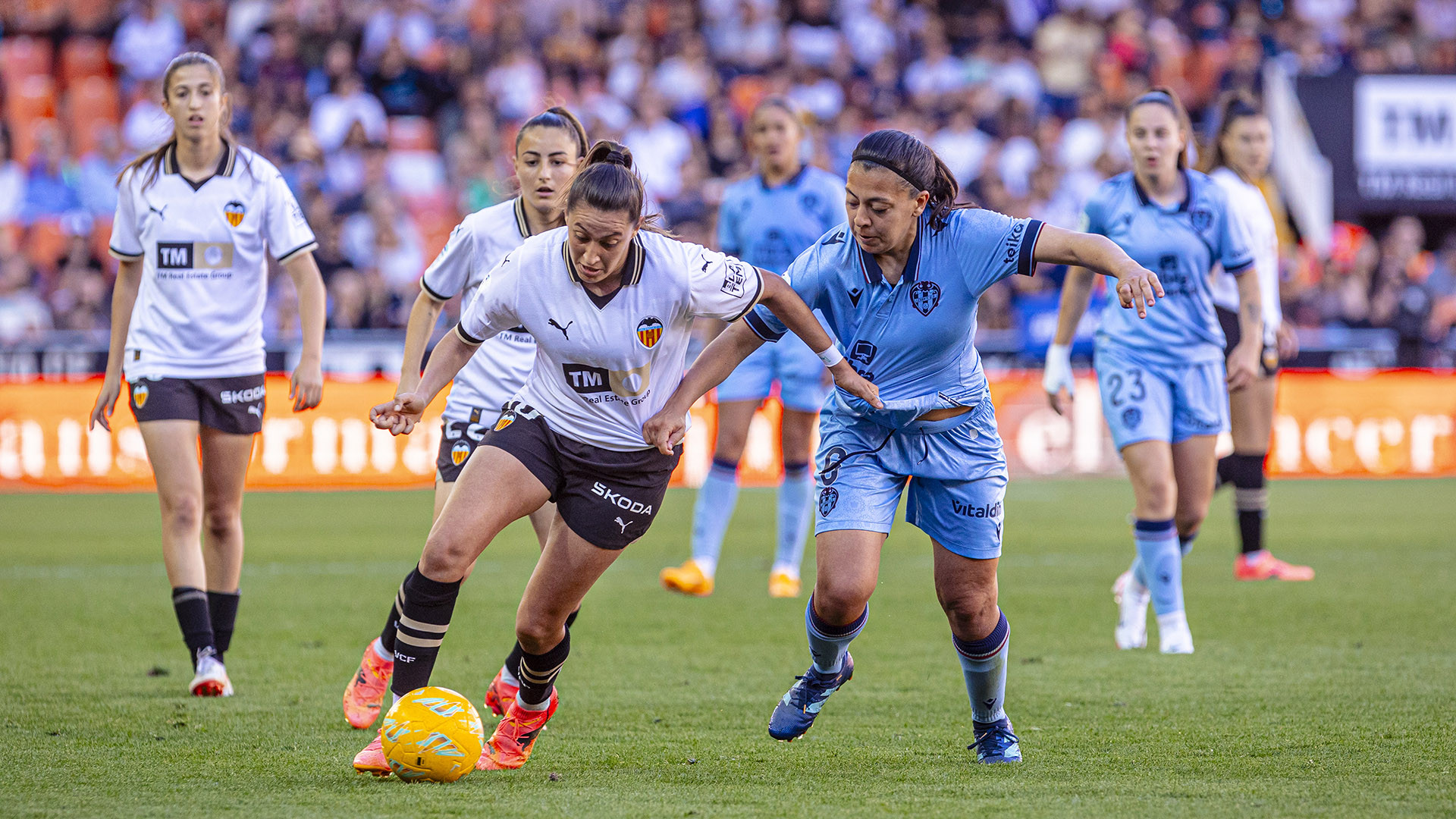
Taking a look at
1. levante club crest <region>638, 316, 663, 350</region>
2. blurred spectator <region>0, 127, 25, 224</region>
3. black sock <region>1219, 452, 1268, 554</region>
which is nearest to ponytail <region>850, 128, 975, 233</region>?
levante club crest <region>638, 316, 663, 350</region>

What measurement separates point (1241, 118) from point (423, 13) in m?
14.9

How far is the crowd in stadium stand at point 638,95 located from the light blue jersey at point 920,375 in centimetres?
1250

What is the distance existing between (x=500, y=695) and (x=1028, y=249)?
2467 mm

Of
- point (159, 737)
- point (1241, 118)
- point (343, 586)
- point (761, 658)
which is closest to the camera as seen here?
point (159, 737)

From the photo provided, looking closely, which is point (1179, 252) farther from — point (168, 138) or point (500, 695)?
point (168, 138)

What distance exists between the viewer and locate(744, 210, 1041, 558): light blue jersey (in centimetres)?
498

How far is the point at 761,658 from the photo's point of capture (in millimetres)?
7266

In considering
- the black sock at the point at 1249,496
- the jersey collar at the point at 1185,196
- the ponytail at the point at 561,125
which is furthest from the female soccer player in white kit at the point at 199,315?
the black sock at the point at 1249,496

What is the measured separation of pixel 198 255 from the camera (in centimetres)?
647

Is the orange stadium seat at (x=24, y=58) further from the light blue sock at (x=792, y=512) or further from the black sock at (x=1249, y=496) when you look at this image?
the black sock at (x=1249, y=496)

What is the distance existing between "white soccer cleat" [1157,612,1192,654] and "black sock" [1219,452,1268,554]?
2691mm

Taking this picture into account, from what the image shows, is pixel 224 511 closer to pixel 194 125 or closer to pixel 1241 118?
pixel 194 125

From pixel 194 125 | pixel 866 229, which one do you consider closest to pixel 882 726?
pixel 866 229

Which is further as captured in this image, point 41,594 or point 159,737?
point 41,594
